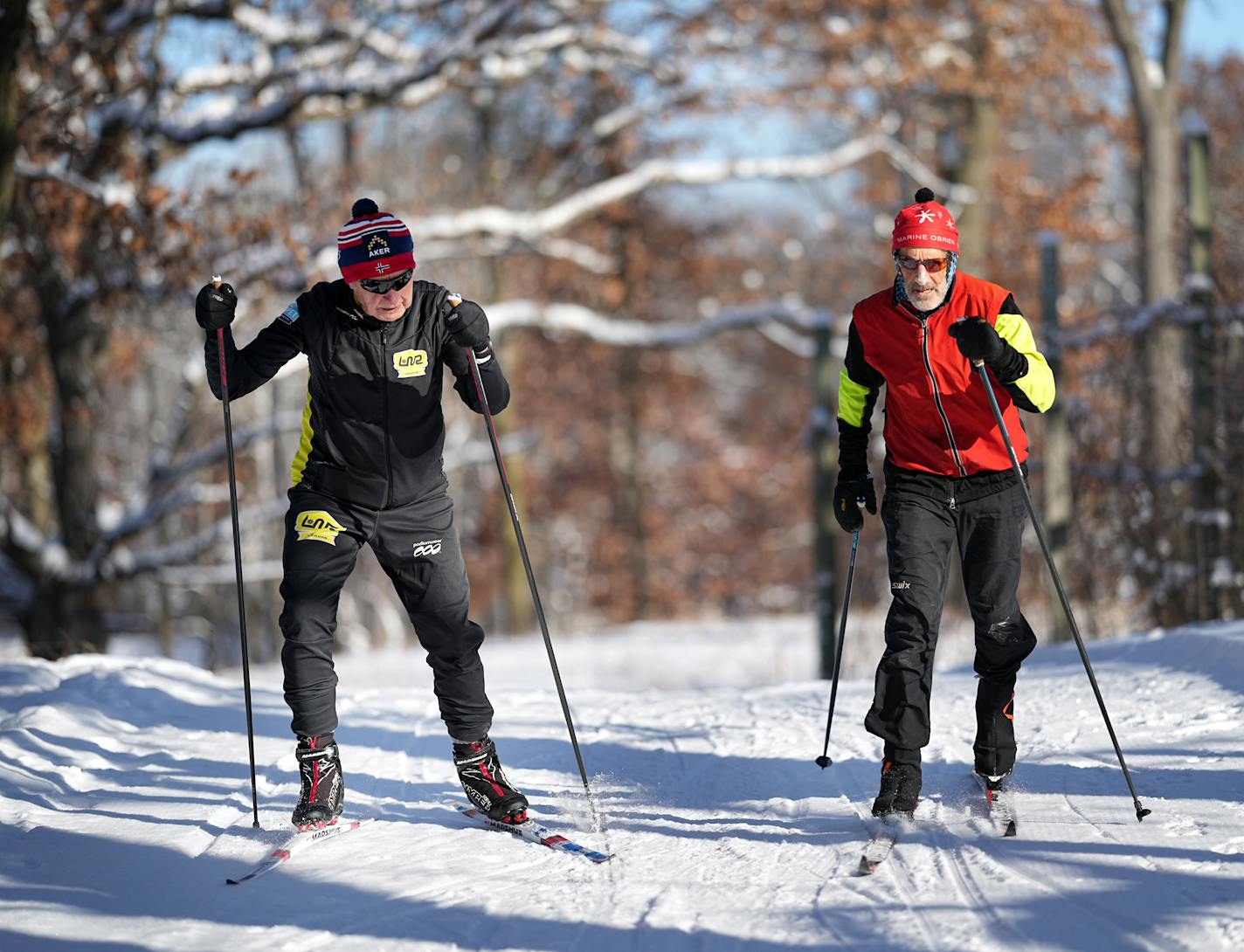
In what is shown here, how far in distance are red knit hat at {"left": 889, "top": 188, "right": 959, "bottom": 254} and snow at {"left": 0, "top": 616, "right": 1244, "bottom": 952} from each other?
1.94 metres

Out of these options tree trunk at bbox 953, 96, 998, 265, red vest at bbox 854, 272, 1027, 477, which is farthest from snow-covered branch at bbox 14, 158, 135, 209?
tree trunk at bbox 953, 96, 998, 265

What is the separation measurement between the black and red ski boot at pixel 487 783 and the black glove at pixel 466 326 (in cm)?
143

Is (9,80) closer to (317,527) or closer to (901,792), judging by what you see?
(317,527)

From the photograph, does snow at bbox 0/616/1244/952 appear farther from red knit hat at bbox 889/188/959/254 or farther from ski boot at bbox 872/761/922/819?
red knit hat at bbox 889/188/959/254

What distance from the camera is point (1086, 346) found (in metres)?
9.63

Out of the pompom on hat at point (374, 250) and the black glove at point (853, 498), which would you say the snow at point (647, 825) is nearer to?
the black glove at point (853, 498)

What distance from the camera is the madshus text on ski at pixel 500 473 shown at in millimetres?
4320

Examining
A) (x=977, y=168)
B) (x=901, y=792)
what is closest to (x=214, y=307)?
(x=901, y=792)

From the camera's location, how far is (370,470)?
4496 millimetres

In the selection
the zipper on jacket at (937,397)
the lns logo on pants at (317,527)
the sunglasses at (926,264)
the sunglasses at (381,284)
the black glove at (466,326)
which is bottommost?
the lns logo on pants at (317,527)

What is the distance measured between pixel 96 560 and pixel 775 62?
35.3ft

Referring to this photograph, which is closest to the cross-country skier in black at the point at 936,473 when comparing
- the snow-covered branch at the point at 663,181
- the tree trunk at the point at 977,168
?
the snow-covered branch at the point at 663,181

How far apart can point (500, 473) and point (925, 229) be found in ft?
5.45

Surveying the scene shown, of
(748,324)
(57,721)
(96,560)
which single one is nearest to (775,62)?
(748,324)
